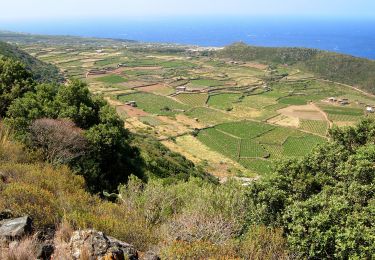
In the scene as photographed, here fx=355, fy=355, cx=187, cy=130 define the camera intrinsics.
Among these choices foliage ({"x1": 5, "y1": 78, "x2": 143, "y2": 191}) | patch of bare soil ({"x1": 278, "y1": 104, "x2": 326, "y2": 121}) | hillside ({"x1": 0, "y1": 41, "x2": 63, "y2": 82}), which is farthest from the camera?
patch of bare soil ({"x1": 278, "y1": 104, "x2": 326, "y2": 121})

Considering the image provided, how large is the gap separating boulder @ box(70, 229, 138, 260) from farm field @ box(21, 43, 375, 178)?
26.9m

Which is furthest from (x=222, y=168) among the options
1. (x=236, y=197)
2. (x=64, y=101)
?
(x=236, y=197)

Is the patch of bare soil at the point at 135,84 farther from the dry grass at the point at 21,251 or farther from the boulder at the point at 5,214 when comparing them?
the dry grass at the point at 21,251

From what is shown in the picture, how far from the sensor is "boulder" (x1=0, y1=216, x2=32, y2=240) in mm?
7477

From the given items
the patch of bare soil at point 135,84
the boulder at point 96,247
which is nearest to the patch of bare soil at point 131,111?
the patch of bare soil at point 135,84

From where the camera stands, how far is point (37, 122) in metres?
19.7

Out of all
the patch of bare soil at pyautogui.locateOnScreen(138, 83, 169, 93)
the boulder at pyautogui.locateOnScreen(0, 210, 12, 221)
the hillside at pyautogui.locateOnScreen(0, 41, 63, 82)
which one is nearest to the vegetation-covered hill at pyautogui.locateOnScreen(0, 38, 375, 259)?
the boulder at pyautogui.locateOnScreen(0, 210, 12, 221)

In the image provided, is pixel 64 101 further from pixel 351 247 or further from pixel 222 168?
pixel 222 168

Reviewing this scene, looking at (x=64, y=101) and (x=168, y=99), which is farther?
(x=168, y=99)

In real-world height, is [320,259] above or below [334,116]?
above

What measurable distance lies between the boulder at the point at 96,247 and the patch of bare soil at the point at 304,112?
76545 millimetres

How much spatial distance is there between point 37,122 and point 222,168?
34.8 metres

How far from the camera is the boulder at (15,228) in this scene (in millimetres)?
7477

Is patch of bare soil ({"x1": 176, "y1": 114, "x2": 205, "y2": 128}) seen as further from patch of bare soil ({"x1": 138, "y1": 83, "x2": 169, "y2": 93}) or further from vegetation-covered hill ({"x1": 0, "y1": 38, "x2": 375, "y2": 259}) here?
vegetation-covered hill ({"x1": 0, "y1": 38, "x2": 375, "y2": 259})
